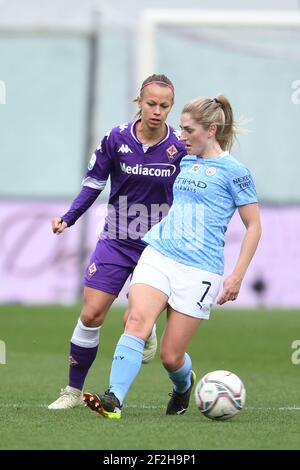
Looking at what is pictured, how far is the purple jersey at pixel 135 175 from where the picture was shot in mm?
8359

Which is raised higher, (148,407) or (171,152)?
(171,152)

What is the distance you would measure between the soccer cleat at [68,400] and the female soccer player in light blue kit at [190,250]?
100cm

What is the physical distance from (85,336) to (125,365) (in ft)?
3.75

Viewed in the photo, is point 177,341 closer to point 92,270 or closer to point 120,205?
point 92,270

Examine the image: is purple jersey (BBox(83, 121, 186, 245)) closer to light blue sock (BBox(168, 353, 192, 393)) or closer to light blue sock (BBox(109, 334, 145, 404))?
light blue sock (BBox(168, 353, 192, 393))

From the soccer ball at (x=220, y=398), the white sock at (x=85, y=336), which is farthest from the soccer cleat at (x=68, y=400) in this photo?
the soccer ball at (x=220, y=398)

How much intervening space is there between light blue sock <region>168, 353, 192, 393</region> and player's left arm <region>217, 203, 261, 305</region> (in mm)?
727

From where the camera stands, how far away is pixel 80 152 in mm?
22078

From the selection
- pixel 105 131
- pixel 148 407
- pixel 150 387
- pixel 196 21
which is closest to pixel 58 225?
pixel 148 407

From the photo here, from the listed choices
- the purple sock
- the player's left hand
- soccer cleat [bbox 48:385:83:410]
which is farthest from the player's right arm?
the player's left hand

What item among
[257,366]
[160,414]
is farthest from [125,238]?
[257,366]

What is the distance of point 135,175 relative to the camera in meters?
8.36

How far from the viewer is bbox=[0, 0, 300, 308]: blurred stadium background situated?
19.1 metres

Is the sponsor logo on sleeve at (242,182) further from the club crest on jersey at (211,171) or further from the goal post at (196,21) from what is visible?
the goal post at (196,21)
